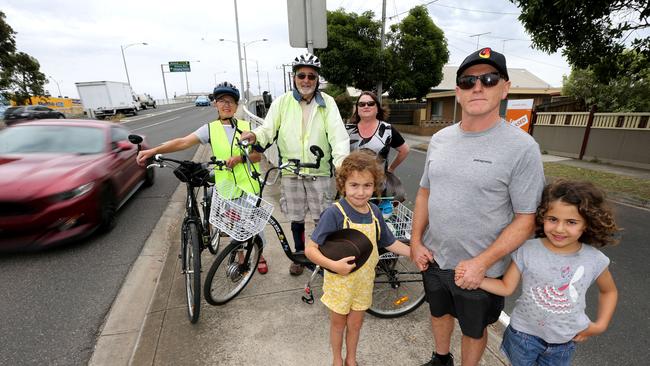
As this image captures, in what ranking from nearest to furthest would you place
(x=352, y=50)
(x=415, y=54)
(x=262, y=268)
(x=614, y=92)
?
1. (x=262, y=268)
2. (x=614, y=92)
3. (x=352, y=50)
4. (x=415, y=54)

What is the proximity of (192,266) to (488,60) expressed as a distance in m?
2.61

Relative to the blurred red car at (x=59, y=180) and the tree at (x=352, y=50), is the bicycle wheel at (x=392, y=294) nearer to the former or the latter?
the blurred red car at (x=59, y=180)

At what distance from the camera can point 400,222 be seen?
8.87ft

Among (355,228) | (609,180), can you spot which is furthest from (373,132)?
(609,180)

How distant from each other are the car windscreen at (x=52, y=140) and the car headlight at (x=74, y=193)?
111 cm

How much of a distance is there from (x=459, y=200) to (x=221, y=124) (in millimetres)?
2069

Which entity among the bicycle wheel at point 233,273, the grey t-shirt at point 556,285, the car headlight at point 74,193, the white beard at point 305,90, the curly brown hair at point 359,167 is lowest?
the bicycle wheel at point 233,273

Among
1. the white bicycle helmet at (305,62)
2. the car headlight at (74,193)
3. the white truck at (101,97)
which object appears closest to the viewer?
the white bicycle helmet at (305,62)

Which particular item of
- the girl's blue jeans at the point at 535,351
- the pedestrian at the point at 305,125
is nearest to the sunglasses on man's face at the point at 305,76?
the pedestrian at the point at 305,125

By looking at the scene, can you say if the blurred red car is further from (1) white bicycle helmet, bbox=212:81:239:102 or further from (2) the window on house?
(2) the window on house

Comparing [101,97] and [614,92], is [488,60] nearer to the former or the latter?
[614,92]

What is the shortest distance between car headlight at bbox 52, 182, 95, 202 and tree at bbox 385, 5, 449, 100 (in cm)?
1475

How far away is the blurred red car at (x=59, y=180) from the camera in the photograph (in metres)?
3.57

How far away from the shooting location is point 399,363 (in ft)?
7.34
